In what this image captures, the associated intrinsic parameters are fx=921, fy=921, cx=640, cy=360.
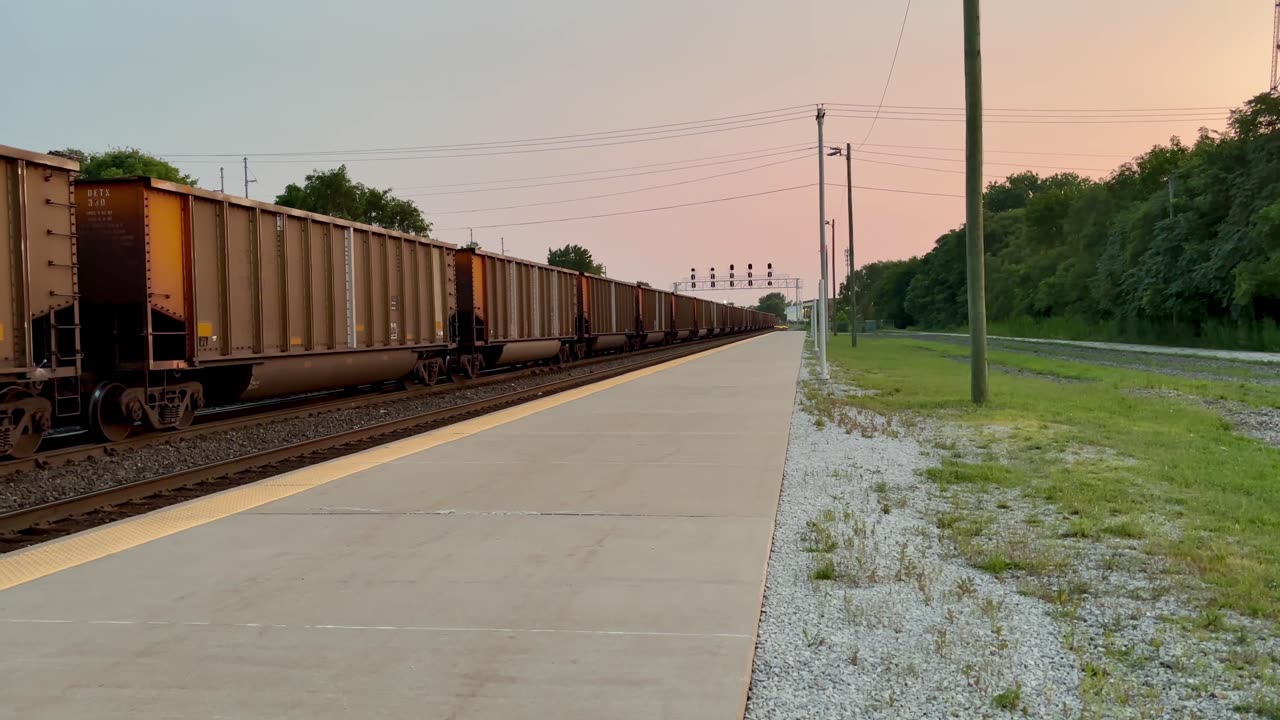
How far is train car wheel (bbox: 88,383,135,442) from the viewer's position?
11.1 meters

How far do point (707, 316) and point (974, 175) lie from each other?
181 ft

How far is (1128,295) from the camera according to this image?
173ft

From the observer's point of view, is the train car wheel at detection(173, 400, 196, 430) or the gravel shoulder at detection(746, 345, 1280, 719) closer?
the gravel shoulder at detection(746, 345, 1280, 719)

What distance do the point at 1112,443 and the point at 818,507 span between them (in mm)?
5479

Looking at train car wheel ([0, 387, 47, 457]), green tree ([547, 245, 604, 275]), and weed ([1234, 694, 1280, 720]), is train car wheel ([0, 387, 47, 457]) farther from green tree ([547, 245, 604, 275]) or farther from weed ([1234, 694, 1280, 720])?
green tree ([547, 245, 604, 275])

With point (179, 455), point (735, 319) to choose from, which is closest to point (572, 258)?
point (735, 319)

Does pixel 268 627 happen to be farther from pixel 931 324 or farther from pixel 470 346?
pixel 931 324

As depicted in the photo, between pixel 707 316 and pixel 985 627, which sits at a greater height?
pixel 707 316

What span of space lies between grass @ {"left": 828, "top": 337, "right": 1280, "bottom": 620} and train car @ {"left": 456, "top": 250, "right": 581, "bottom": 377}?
10164 millimetres

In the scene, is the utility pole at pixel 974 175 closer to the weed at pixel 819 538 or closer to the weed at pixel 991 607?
the weed at pixel 819 538

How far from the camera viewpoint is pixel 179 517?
711cm

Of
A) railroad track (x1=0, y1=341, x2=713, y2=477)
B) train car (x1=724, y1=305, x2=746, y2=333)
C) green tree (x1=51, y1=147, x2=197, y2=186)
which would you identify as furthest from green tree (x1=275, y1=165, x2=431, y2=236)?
railroad track (x1=0, y1=341, x2=713, y2=477)

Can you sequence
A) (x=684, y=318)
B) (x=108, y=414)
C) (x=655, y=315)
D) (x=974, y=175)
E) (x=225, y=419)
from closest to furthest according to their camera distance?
(x=108, y=414)
(x=225, y=419)
(x=974, y=175)
(x=655, y=315)
(x=684, y=318)

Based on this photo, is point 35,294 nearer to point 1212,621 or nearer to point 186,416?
point 186,416
